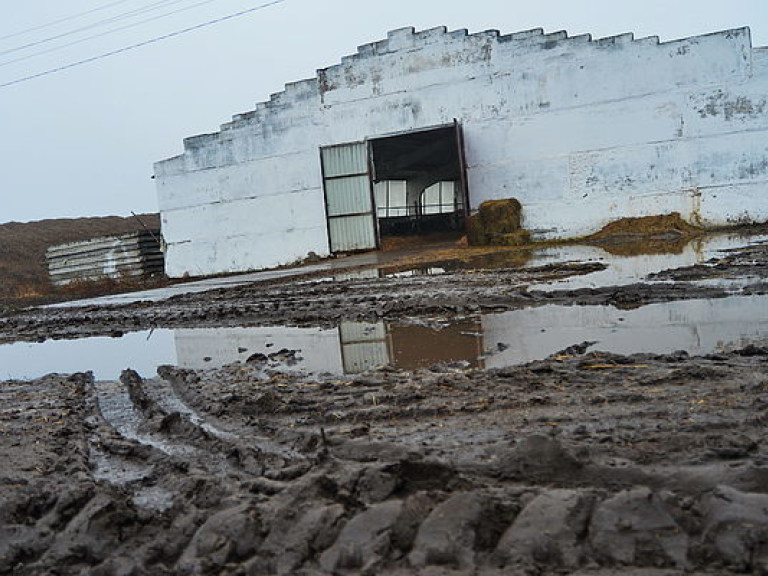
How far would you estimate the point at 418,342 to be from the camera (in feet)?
18.1

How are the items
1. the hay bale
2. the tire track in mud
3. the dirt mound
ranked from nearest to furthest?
the tire track in mud, the dirt mound, the hay bale

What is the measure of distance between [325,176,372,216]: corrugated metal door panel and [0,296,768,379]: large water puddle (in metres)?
14.0

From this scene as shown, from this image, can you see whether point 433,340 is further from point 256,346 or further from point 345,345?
point 256,346

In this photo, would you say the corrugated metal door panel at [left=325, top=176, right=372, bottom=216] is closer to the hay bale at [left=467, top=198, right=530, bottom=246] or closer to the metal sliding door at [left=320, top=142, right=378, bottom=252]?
the metal sliding door at [left=320, top=142, right=378, bottom=252]

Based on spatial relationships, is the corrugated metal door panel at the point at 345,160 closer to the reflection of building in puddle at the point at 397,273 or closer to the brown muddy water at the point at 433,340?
the reflection of building in puddle at the point at 397,273

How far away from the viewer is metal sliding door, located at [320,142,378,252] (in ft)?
69.6

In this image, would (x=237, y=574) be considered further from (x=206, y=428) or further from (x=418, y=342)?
(x=418, y=342)

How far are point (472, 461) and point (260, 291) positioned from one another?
9030 millimetres

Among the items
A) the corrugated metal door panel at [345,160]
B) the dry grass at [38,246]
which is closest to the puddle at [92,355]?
the corrugated metal door panel at [345,160]

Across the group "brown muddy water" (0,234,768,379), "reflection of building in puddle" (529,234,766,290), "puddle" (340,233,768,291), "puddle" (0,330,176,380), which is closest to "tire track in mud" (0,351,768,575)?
"brown muddy water" (0,234,768,379)

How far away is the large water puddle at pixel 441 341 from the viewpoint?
4.70 m

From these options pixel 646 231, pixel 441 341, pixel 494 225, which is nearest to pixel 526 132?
pixel 494 225

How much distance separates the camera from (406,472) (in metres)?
2.35

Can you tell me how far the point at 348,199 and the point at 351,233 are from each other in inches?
39.7
